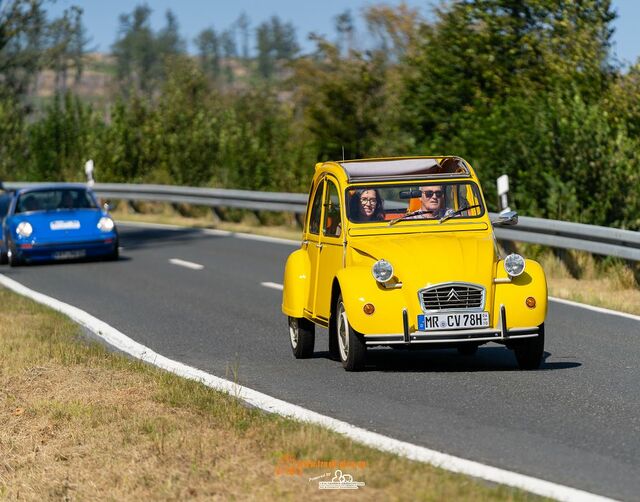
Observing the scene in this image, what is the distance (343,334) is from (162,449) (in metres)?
3.34

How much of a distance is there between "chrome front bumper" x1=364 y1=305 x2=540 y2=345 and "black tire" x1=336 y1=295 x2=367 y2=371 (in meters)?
0.12

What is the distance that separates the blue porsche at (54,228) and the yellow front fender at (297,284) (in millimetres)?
11305

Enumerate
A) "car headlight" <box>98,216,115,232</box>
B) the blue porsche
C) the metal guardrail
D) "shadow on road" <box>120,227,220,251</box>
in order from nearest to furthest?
the metal guardrail, the blue porsche, "car headlight" <box>98,216,115,232</box>, "shadow on road" <box>120,227,220,251</box>

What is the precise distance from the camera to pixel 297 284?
37.3ft

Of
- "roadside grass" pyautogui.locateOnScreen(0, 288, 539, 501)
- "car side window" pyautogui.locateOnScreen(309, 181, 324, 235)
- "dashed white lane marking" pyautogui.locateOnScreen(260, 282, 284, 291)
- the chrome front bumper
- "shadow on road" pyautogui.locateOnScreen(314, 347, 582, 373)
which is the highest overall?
"car side window" pyautogui.locateOnScreen(309, 181, 324, 235)

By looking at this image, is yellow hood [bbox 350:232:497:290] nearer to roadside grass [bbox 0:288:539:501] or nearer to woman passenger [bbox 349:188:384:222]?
woman passenger [bbox 349:188:384:222]

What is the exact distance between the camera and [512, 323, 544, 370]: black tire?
33.2 feet

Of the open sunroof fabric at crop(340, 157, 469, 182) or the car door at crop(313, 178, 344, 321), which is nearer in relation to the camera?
the car door at crop(313, 178, 344, 321)

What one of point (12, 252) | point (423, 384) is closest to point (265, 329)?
point (423, 384)

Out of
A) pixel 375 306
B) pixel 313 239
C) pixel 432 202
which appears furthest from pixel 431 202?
pixel 375 306

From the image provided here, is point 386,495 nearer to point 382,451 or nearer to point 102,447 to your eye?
point 382,451

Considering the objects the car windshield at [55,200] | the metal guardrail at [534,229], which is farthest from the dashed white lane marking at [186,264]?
the metal guardrail at [534,229]

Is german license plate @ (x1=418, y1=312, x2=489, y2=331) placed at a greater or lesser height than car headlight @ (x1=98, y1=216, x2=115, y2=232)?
greater

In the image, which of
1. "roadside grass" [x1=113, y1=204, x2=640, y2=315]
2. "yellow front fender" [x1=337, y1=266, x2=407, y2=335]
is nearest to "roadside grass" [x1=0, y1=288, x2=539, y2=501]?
"yellow front fender" [x1=337, y1=266, x2=407, y2=335]
